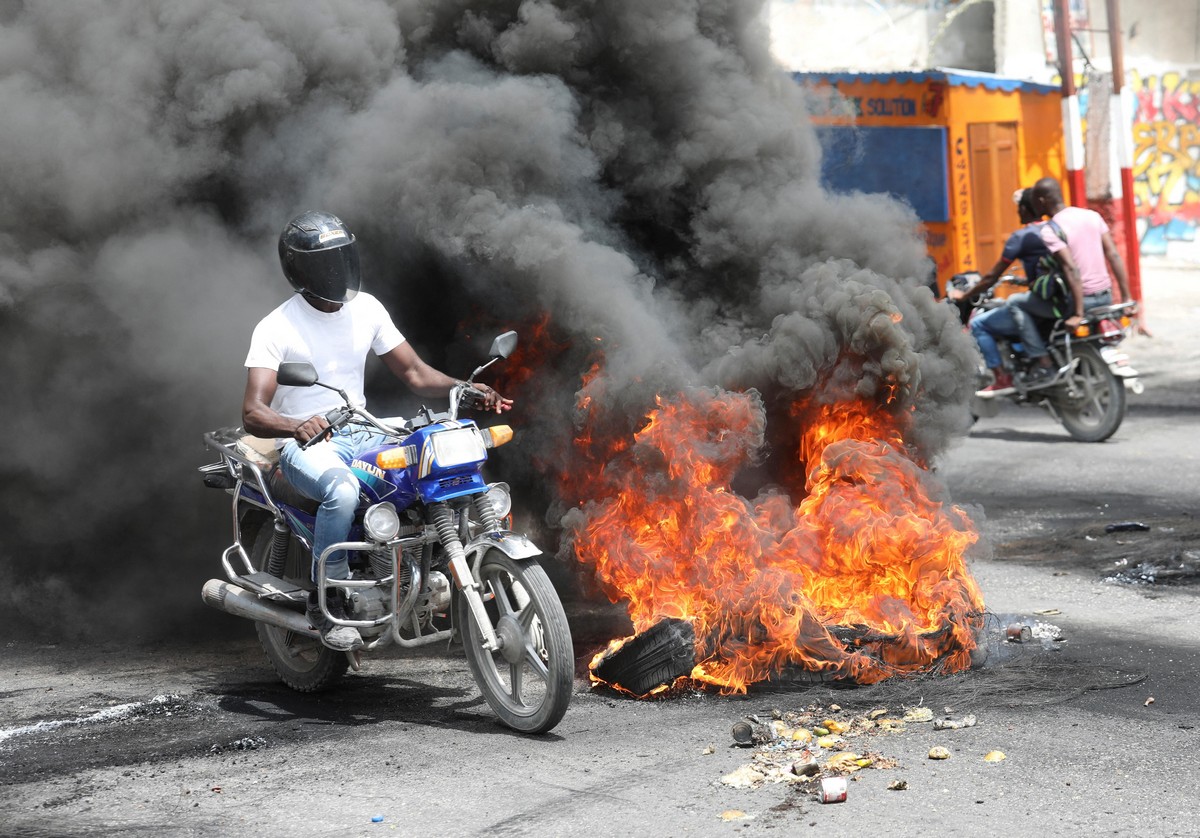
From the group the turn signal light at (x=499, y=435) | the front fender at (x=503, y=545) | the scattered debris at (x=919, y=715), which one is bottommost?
the scattered debris at (x=919, y=715)

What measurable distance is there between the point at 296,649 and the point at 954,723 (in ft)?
9.46

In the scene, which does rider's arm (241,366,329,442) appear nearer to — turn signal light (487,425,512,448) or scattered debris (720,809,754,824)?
turn signal light (487,425,512,448)

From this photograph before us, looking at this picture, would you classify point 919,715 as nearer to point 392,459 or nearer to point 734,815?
point 734,815

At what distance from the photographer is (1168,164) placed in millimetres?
26062

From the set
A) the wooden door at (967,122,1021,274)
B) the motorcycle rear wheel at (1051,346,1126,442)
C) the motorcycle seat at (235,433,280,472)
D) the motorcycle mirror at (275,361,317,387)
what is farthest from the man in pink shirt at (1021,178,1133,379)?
the motorcycle mirror at (275,361,317,387)

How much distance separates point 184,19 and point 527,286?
2663 millimetres

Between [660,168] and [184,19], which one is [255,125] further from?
[660,168]

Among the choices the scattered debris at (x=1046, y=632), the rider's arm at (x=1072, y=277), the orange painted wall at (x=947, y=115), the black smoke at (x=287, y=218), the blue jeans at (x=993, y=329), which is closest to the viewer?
Result: the scattered debris at (x=1046, y=632)

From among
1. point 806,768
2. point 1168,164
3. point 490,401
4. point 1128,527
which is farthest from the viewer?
point 1168,164

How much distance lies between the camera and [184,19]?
7691 millimetres

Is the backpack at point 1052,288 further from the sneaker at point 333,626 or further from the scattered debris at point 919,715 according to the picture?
the sneaker at point 333,626

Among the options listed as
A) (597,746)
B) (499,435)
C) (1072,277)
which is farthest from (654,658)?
(1072,277)

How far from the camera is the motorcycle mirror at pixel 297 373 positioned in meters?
4.91

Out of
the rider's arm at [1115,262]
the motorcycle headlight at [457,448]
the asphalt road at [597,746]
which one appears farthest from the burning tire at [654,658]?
the rider's arm at [1115,262]
